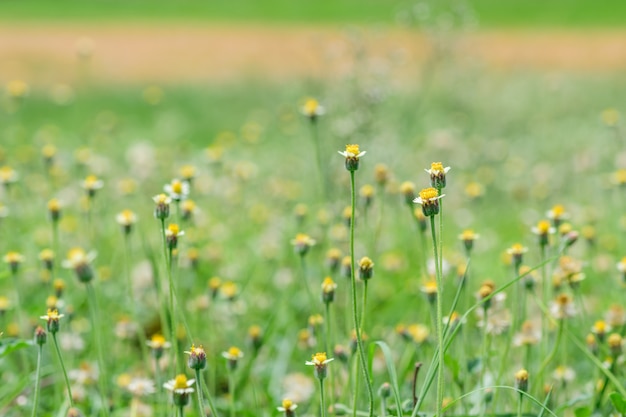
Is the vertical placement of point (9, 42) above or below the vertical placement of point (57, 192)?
above

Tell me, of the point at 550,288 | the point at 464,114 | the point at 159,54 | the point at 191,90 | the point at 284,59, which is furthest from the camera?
the point at 159,54

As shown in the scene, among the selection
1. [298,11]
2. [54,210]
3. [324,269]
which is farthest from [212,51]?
[54,210]

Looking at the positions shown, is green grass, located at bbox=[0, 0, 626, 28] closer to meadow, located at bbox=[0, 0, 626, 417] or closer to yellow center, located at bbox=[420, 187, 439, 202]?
meadow, located at bbox=[0, 0, 626, 417]

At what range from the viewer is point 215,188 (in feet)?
10.9

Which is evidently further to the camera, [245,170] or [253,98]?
[253,98]

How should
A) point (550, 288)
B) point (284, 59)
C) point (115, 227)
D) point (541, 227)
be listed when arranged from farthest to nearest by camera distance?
point (284, 59), point (115, 227), point (550, 288), point (541, 227)

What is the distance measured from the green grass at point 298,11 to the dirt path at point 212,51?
1362 millimetres

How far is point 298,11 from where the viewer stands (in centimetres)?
1952

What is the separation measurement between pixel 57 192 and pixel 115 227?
26 cm

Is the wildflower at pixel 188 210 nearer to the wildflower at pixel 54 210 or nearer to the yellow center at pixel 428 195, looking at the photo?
the wildflower at pixel 54 210

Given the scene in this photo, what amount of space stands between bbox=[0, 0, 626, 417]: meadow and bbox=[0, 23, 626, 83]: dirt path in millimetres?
3524

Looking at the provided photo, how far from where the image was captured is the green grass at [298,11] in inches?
680

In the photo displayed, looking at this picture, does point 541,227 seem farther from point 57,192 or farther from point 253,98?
point 253,98

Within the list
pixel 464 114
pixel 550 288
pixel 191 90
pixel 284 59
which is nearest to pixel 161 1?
pixel 284 59
